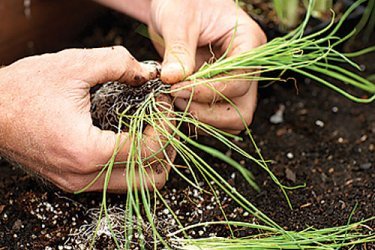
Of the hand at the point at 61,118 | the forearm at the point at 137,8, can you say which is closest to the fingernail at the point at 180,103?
the hand at the point at 61,118

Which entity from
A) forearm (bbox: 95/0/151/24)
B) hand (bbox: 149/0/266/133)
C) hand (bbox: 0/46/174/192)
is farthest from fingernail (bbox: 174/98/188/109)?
forearm (bbox: 95/0/151/24)

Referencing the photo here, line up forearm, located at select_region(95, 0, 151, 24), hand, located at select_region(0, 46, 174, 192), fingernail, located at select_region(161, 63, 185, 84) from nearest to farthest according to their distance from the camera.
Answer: hand, located at select_region(0, 46, 174, 192) < fingernail, located at select_region(161, 63, 185, 84) < forearm, located at select_region(95, 0, 151, 24)

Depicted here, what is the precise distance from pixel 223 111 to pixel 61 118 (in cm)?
34

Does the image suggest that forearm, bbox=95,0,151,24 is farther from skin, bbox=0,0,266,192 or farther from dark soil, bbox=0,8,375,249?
dark soil, bbox=0,8,375,249

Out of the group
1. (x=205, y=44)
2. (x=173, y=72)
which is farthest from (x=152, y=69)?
(x=205, y=44)

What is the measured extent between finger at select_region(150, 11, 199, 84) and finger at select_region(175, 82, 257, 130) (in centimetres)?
8

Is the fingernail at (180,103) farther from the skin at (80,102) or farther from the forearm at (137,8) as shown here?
the forearm at (137,8)

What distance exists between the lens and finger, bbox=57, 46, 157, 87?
104 cm

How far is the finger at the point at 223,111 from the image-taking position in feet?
3.88

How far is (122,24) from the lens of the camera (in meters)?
1.86

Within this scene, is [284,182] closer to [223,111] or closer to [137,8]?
[223,111]

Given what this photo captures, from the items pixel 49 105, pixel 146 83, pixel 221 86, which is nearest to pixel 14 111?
pixel 49 105

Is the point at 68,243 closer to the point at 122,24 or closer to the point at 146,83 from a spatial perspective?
the point at 146,83

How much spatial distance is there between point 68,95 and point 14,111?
0.09 m
